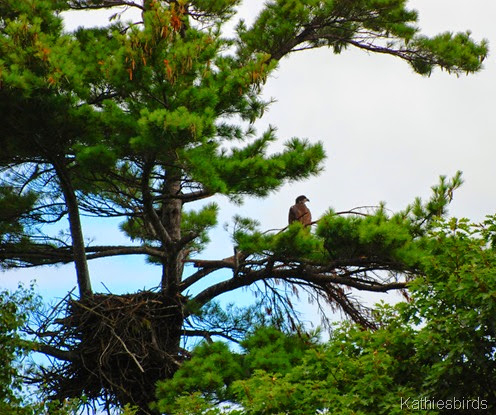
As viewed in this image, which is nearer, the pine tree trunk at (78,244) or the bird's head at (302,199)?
the pine tree trunk at (78,244)

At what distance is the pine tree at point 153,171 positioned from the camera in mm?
11102

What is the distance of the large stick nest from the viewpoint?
1223 centimetres

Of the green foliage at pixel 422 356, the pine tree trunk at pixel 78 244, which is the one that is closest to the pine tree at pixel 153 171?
the pine tree trunk at pixel 78 244

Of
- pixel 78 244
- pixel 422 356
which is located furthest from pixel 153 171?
pixel 422 356

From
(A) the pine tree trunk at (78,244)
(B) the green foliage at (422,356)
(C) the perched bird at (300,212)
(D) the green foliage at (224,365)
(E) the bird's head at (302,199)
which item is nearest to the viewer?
(B) the green foliage at (422,356)

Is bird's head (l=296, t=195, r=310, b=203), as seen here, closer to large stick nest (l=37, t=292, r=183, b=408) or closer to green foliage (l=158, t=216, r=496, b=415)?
large stick nest (l=37, t=292, r=183, b=408)

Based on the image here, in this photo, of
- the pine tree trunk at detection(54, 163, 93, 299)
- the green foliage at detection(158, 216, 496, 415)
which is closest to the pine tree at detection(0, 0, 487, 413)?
the pine tree trunk at detection(54, 163, 93, 299)

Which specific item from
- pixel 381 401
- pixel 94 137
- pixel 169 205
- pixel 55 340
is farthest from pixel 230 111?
pixel 381 401

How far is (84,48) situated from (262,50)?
273 cm

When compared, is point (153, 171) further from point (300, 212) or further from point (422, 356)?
point (422, 356)

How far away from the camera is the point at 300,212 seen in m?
14.3

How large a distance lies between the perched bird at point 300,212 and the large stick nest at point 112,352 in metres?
2.63

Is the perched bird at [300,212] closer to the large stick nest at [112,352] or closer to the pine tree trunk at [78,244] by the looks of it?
the large stick nest at [112,352]

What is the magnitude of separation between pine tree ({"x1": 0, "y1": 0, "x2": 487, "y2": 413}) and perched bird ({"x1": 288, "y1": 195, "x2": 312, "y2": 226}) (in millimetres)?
1291
